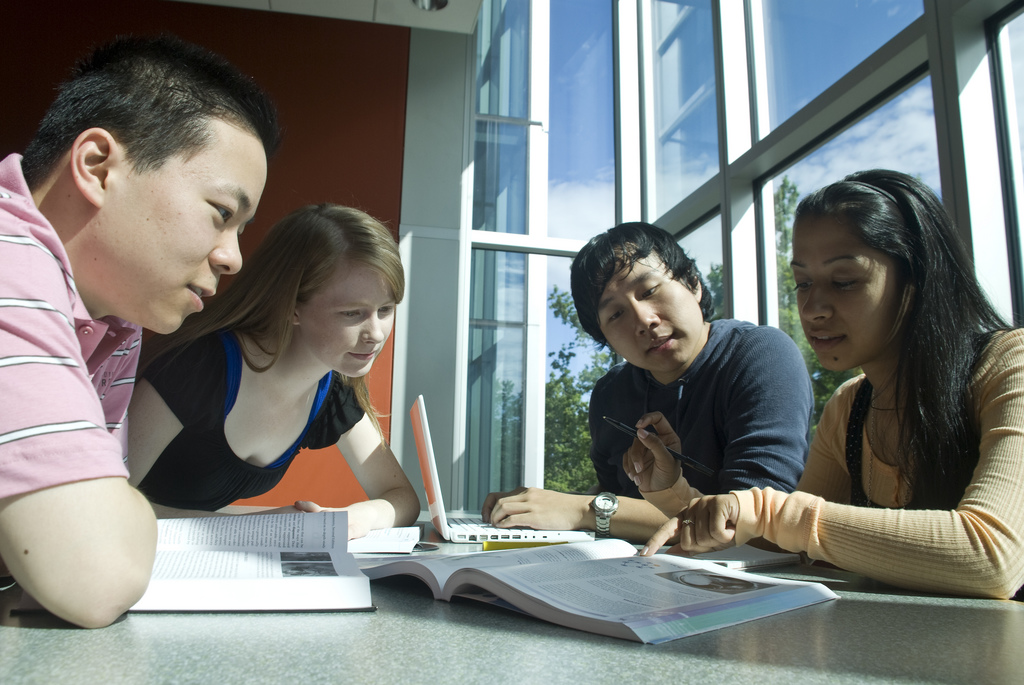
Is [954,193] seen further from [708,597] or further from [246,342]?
[246,342]

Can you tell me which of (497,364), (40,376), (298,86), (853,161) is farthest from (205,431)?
(853,161)

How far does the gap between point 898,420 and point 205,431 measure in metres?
1.42

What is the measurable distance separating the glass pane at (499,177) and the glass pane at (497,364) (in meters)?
0.17

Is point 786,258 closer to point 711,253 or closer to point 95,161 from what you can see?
point 711,253

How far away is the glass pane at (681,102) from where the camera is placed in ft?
9.90

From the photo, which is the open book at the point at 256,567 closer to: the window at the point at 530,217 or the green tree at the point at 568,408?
the window at the point at 530,217

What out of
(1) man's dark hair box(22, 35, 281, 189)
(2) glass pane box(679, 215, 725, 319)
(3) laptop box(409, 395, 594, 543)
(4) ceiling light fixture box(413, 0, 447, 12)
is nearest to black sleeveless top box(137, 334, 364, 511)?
(3) laptop box(409, 395, 594, 543)

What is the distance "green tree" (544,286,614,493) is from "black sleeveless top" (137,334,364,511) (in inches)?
65.4

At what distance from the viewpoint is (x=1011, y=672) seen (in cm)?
50

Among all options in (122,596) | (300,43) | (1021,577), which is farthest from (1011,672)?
(300,43)

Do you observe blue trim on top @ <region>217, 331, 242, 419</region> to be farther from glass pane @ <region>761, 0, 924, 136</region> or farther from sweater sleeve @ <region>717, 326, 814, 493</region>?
glass pane @ <region>761, 0, 924, 136</region>

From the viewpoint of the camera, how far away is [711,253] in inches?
118

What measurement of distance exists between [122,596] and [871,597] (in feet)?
2.66

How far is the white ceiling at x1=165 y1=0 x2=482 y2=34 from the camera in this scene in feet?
9.63
